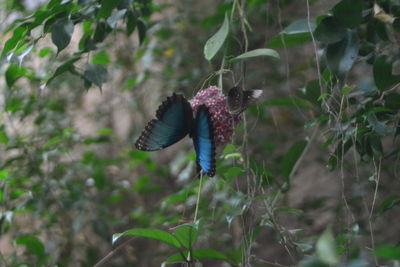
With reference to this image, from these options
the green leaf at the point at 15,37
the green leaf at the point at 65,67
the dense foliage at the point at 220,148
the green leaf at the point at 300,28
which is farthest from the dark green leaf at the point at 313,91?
the green leaf at the point at 15,37

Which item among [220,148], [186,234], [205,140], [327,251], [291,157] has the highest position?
[327,251]

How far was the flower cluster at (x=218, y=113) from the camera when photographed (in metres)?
1.06

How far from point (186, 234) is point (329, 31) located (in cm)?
48

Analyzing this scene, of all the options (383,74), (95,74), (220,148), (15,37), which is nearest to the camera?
(383,74)

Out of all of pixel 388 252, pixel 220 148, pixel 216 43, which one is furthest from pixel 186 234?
pixel 220 148

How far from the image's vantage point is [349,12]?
1122 millimetres

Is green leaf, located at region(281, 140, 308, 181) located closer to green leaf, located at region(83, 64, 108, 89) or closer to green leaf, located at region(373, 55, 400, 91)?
green leaf, located at region(373, 55, 400, 91)

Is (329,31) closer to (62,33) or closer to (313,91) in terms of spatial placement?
(313,91)

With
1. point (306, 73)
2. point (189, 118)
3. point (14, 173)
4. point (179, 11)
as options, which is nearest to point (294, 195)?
point (306, 73)

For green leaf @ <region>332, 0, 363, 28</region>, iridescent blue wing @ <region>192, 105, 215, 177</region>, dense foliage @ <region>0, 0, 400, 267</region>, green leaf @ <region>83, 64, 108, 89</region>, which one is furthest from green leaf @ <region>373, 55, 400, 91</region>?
green leaf @ <region>83, 64, 108, 89</region>

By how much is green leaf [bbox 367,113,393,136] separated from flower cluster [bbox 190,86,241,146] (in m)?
0.27

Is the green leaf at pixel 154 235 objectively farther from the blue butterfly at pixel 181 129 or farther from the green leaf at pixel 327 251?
the green leaf at pixel 327 251

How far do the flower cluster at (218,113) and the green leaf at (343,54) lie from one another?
0.70ft

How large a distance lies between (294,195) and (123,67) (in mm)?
994
